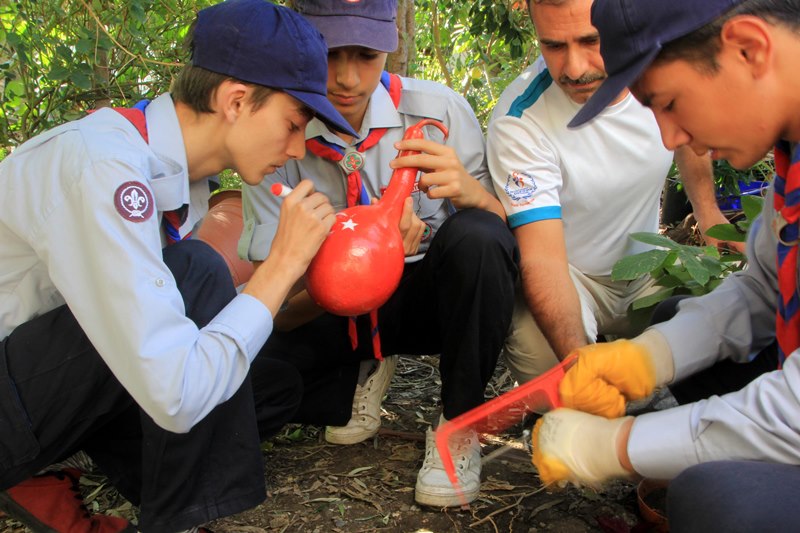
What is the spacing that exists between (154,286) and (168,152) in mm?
424

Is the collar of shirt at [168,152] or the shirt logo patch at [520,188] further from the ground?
the collar of shirt at [168,152]

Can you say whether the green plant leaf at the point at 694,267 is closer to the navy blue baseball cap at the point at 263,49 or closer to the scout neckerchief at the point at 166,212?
the navy blue baseball cap at the point at 263,49

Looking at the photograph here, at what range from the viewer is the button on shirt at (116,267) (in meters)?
1.43

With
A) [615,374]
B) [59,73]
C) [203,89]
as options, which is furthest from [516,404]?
[59,73]

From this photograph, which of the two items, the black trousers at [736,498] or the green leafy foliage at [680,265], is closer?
the black trousers at [736,498]

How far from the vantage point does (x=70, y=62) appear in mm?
2643

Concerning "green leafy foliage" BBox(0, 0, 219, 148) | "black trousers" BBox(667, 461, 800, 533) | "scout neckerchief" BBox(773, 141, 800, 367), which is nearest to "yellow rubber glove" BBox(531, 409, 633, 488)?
"black trousers" BBox(667, 461, 800, 533)

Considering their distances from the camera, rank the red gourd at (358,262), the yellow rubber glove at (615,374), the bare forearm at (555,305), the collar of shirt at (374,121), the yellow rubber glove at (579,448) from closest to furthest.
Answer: the yellow rubber glove at (579,448)
the yellow rubber glove at (615,374)
the red gourd at (358,262)
the bare forearm at (555,305)
the collar of shirt at (374,121)

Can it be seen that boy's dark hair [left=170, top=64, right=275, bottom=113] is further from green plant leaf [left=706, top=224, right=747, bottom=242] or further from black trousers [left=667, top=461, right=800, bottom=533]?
green plant leaf [left=706, top=224, right=747, bottom=242]

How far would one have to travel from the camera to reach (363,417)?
2459 mm

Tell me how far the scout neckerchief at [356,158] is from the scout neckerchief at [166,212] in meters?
0.56

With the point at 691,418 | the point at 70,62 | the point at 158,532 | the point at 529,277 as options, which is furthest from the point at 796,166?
the point at 70,62

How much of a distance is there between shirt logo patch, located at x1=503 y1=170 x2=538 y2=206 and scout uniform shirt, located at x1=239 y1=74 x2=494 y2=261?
0.50 ft

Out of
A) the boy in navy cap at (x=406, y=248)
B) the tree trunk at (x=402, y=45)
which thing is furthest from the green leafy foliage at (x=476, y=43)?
the boy in navy cap at (x=406, y=248)
